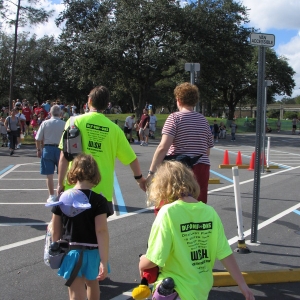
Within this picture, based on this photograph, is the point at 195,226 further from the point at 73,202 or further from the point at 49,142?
the point at 49,142

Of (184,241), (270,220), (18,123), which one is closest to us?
(184,241)

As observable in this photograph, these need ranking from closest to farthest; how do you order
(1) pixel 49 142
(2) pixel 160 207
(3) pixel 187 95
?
(2) pixel 160 207, (3) pixel 187 95, (1) pixel 49 142

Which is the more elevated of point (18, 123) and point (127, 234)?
point (18, 123)

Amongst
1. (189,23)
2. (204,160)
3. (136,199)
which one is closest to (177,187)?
(204,160)

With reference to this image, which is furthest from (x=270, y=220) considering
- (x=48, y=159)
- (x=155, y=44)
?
(x=155, y=44)

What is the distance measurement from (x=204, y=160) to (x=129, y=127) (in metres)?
18.2

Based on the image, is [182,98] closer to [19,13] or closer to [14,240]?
[14,240]

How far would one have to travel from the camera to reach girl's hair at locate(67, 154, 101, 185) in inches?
126

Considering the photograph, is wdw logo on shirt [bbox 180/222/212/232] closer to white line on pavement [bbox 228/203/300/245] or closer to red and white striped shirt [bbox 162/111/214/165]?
red and white striped shirt [bbox 162/111/214/165]

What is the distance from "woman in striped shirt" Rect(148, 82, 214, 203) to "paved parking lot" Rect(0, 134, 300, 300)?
122 centimetres

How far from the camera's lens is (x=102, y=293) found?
427cm

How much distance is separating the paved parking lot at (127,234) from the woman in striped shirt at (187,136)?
122cm

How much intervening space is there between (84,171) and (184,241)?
105 cm

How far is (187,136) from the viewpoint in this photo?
4.55 m
